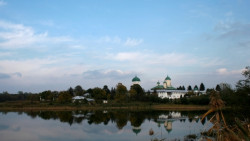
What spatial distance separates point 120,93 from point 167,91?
104 feet

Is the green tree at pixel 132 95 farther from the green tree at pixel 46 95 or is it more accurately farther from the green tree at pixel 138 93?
the green tree at pixel 46 95

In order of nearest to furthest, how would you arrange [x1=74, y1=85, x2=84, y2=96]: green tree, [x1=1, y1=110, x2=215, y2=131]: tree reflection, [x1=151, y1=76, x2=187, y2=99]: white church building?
[x1=1, y1=110, x2=215, y2=131]: tree reflection → [x1=151, y1=76, x2=187, y2=99]: white church building → [x1=74, y1=85, x2=84, y2=96]: green tree

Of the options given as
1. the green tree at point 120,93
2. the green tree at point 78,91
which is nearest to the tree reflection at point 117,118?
the green tree at point 120,93

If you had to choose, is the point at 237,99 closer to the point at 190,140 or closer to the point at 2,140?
the point at 190,140

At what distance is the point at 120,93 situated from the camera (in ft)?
221

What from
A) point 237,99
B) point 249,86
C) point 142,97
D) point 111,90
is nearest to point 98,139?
point 237,99

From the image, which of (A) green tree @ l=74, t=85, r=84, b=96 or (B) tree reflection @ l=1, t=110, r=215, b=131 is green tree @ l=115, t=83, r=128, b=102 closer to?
(B) tree reflection @ l=1, t=110, r=215, b=131

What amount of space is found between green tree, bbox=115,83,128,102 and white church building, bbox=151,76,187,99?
21.7 meters

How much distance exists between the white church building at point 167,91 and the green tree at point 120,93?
2172cm

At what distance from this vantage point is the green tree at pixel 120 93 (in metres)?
65.5

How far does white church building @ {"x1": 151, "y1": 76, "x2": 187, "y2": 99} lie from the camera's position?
92.8 metres

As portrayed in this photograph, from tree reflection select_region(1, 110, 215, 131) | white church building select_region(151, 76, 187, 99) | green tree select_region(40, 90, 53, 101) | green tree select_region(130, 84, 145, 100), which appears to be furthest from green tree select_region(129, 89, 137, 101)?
tree reflection select_region(1, 110, 215, 131)

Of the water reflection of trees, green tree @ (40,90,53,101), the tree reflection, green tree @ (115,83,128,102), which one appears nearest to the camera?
the tree reflection

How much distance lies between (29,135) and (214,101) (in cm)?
2554
